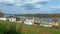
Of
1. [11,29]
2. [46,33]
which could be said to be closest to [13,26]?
[11,29]

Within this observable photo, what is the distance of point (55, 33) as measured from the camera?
10469mm

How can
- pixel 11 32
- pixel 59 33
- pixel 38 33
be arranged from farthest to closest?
pixel 59 33, pixel 38 33, pixel 11 32

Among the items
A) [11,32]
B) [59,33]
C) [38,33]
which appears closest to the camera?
[11,32]

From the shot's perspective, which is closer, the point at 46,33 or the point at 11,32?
the point at 11,32

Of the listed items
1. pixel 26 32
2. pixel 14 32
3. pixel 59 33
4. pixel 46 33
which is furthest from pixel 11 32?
pixel 59 33

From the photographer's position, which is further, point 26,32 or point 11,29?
point 26,32

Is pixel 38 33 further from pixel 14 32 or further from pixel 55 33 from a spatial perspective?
pixel 14 32

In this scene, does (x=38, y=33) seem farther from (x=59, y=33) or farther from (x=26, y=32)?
(x=59, y=33)

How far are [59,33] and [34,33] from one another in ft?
5.39

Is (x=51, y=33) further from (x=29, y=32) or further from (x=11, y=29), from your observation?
(x=11, y=29)

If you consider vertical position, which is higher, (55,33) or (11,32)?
(11,32)

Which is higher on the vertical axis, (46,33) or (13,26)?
(13,26)

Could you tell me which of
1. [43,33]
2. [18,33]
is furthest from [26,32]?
[18,33]

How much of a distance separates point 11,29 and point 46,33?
328 centimetres
